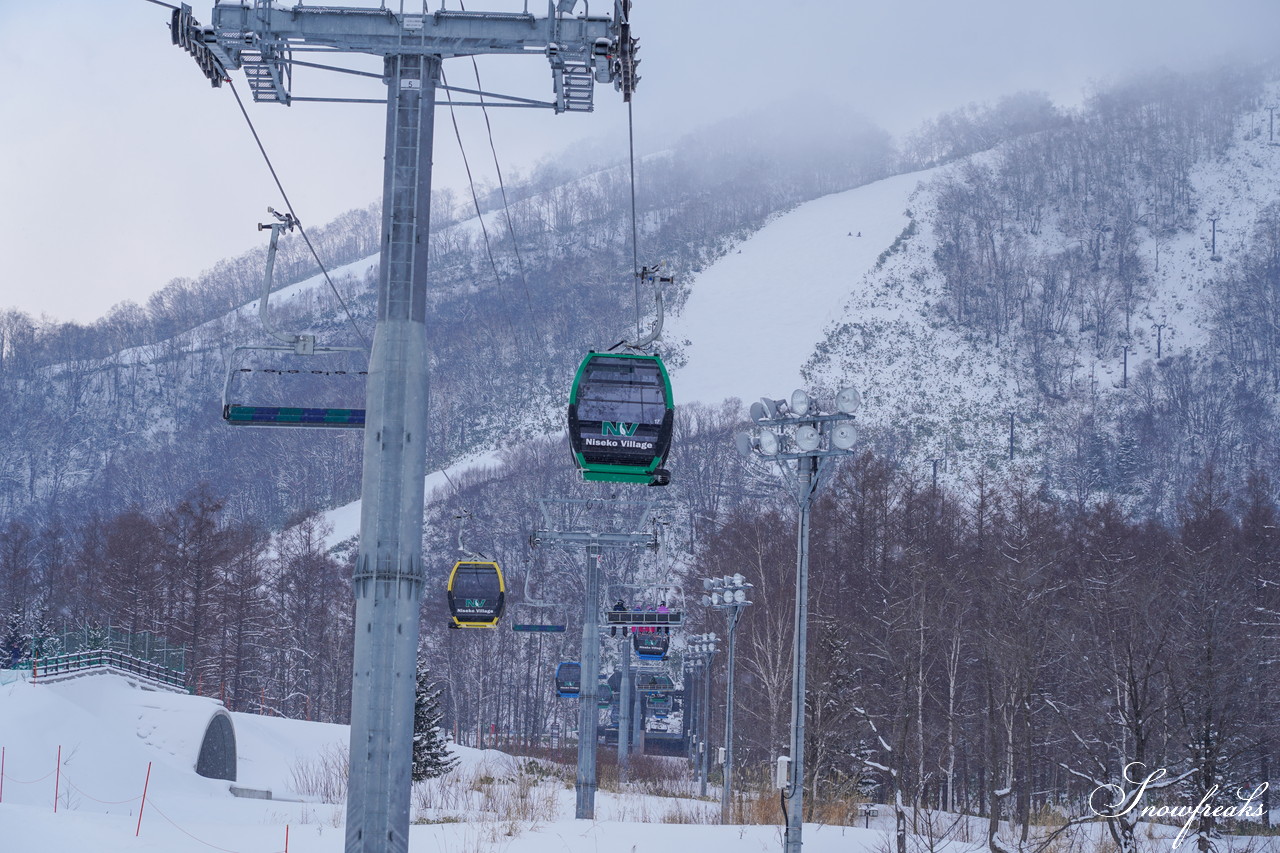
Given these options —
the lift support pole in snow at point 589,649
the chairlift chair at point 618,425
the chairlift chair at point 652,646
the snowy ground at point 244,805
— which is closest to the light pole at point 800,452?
the chairlift chair at point 618,425

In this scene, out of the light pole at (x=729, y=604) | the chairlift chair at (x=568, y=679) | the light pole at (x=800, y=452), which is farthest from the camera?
the chairlift chair at (x=568, y=679)

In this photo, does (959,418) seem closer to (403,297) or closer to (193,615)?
(193,615)

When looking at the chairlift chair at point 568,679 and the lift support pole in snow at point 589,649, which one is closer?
the lift support pole in snow at point 589,649

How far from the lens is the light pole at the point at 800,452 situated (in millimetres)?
18766

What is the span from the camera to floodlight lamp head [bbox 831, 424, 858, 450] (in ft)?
64.2

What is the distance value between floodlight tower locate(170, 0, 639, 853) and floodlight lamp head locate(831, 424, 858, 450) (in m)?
7.11

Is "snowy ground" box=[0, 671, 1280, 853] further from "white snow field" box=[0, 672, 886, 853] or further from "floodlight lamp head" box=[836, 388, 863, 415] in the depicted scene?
"floodlight lamp head" box=[836, 388, 863, 415]

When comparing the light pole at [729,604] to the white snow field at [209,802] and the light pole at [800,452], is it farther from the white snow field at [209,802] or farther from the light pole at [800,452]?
the light pole at [800,452]

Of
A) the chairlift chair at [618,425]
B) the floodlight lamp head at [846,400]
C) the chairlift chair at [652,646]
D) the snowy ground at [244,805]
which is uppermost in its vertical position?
the floodlight lamp head at [846,400]

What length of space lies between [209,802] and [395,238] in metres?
24.8

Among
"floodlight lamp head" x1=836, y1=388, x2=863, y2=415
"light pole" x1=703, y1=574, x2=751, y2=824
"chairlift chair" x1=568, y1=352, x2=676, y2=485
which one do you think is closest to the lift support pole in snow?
"light pole" x1=703, y1=574, x2=751, y2=824

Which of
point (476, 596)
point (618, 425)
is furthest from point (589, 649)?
point (618, 425)

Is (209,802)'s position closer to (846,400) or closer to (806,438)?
(806,438)

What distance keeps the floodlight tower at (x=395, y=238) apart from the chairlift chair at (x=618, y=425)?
4140 millimetres
